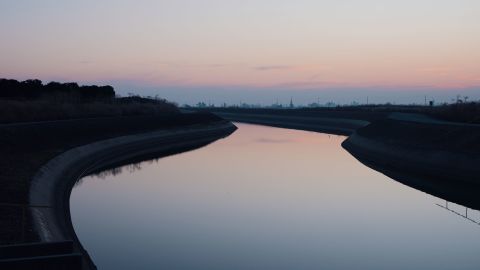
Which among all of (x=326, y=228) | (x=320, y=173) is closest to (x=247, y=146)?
(x=320, y=173)

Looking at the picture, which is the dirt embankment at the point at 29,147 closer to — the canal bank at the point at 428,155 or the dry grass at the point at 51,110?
the dry grass at the point at 51,110

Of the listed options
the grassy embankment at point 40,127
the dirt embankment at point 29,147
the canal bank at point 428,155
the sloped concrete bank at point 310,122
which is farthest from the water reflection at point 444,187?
the sloped concrete bank at point 310,122

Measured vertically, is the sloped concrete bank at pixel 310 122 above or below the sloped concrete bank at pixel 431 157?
below

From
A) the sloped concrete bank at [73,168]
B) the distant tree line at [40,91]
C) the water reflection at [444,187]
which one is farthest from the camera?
the distant tree line at [40,91]

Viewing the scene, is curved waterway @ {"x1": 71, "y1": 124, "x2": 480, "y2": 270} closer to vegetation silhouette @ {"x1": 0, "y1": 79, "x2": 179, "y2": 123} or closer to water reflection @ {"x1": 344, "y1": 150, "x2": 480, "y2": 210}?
water reflection @ {"x1": 344, "y1": 150, "x2": 480, "y2": 210}

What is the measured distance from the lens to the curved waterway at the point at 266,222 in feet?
59.2

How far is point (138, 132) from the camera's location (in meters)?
67.0

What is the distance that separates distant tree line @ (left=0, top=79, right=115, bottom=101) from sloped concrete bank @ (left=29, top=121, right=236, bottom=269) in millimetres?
16121

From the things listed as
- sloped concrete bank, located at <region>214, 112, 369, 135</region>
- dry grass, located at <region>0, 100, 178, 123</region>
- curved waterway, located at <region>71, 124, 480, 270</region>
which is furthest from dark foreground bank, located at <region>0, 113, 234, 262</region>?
sloped concrete bank, located at <region>214, 112, 369, 135</region>

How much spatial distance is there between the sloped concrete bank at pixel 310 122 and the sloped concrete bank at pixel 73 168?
88.1ft

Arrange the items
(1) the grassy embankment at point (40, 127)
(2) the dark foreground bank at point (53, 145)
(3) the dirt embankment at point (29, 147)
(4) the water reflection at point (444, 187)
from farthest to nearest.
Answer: (4) the water reflection at point (444, 187) → (1) the grassy embankment at point (40, 127) → (2) the dark foreground bank at point (53, 145) → (3) the dirt embankment at point (29, 147)

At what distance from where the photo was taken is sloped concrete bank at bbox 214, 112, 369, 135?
323 ft

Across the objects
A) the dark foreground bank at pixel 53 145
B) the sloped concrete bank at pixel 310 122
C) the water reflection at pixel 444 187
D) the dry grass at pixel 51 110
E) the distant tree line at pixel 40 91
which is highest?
the distant tree line at pixel 40 91

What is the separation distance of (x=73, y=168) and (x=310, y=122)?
9411 centimetres
